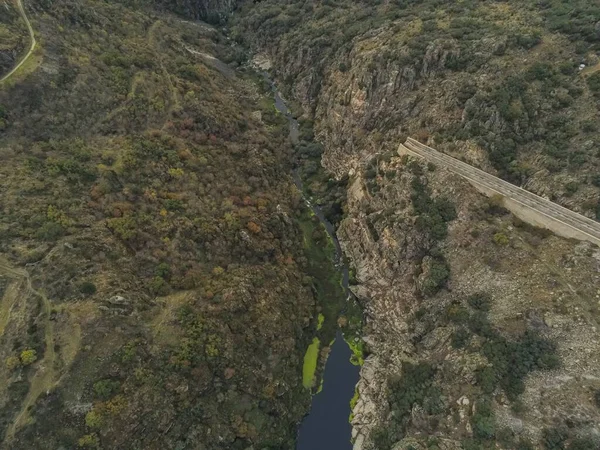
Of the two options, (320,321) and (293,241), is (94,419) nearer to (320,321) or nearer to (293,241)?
(320,321)

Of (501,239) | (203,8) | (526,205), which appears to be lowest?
(501,239)

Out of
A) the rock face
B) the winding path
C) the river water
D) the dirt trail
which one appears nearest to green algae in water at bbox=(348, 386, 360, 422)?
the river water

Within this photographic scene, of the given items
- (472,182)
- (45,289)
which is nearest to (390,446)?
(472,182)

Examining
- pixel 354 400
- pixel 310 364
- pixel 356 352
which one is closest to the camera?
pixel 354 400

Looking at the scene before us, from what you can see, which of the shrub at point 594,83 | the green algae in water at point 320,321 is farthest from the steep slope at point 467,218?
the green algae in water at point 320,321

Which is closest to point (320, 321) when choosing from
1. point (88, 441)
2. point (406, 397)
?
point (406, 397)

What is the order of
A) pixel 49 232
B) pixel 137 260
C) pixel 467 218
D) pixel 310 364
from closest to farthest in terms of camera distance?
pixel 49 232, pixel 137 260, pixel 310 364, pixel 467 218

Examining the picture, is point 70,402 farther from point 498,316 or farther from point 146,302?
point 498,316
